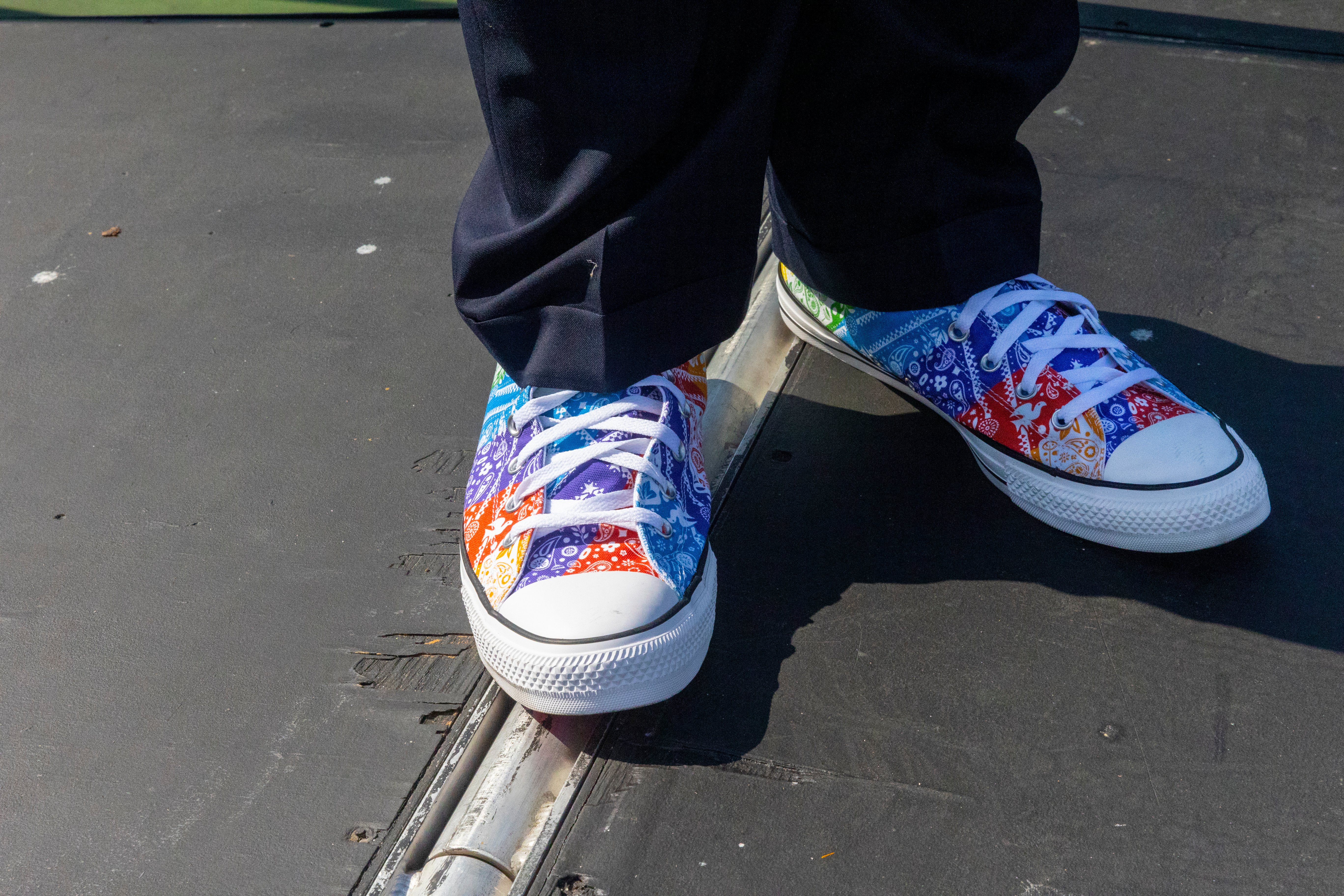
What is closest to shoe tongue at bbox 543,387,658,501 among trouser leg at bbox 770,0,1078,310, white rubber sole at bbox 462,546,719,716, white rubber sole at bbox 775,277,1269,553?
white rubber sole at bbox 462,546,719,716

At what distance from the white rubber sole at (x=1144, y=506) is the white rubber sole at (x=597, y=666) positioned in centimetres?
34

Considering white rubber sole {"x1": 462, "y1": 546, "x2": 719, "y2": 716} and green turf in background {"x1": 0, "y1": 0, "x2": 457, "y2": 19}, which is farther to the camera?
green turf in background {"x1": 0, "y1": 0, "x2": 457, "y2": 19}

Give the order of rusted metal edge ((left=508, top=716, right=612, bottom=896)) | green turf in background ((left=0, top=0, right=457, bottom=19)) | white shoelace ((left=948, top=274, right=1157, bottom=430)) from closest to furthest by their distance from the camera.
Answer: rusted metal edge ((left=508, top=716, right=612, bottom=896))
white shoelace ((left=948, top=274, right=1157, bottom=430))
green turf in background ((left=0, top=0, right=457, bottom=19))

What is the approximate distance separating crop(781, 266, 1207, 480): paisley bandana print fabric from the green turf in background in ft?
4.29

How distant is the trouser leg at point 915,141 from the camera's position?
2.64ft

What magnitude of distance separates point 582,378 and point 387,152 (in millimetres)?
873

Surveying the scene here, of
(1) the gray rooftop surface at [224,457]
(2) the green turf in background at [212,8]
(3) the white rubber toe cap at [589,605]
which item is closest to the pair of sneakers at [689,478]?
(3) the white rubber toe cap at [589,605]

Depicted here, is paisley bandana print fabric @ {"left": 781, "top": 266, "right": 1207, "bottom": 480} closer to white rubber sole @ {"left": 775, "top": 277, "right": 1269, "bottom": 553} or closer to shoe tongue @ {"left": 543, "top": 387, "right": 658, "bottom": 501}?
white rubber sole @ {"left": 775, "top": 277, "right": 1269, "bottom": 553}

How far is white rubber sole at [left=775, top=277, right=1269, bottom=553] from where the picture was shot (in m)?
0.83

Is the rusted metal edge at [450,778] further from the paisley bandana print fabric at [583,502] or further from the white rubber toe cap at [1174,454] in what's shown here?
the white rubber toe cap at [1174,454]

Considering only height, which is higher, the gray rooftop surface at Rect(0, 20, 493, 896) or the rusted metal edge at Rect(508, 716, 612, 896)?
the gray rooftop surface at Rect(0, 20, 493, 896)

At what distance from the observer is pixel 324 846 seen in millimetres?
704

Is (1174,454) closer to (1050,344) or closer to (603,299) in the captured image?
(1050,344)

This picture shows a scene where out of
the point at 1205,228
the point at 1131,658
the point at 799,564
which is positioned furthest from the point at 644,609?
the point at 1205,228
